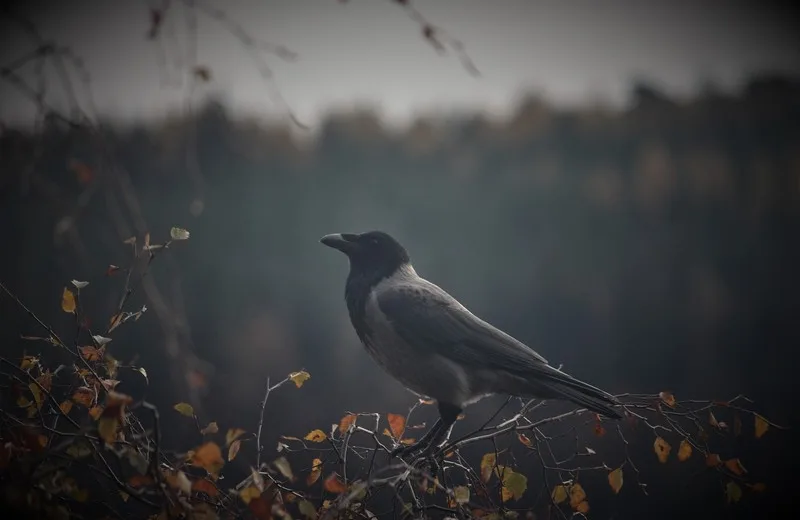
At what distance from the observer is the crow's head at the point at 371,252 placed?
17.9 ft

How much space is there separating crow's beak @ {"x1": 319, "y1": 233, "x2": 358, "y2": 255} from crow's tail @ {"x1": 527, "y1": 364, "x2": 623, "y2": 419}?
182cm

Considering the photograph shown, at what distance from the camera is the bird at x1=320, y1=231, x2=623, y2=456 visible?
4.78m

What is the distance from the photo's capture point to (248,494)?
2.63 metres

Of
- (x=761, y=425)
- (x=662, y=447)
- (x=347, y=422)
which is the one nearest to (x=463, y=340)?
(x=347, y=422)

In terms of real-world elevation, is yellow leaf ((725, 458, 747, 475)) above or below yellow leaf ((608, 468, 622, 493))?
above

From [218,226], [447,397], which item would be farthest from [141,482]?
[218,226]

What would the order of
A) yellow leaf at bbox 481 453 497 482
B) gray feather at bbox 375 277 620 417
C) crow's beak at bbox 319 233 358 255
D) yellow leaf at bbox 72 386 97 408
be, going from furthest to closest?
crow's beak at bbox 319 233 358 255 < gray feather at bbox 375 277 620 417 < yellow leaf at bbox 481 453 497 482 < yellow leaf at bbox 72 386 97 408

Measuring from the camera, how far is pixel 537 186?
4725cm

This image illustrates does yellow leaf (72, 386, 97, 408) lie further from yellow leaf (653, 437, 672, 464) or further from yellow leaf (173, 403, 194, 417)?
yellow leaf (653, 437, 672, 464)

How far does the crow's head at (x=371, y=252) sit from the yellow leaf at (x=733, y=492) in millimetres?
2980

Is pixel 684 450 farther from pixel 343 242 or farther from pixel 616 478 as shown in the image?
pixel 343 242

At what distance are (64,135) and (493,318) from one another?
3281cm

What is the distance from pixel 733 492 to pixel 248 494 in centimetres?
245

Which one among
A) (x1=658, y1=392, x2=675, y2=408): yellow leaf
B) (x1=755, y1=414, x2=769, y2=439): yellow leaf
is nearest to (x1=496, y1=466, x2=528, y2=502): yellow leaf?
(x1=658, y1=392, x2=675, y2=408): yellow leaf
